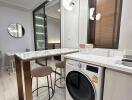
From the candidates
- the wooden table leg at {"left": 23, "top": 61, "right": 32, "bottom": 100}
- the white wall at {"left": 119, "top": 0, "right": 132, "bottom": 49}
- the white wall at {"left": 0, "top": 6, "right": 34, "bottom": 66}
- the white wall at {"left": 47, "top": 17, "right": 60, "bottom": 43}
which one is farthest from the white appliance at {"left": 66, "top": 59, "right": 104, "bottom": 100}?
the white wall at {"left": 47, "top": 17, "right": 60, "bottom": 43}

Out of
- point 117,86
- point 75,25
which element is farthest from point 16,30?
point 117,86

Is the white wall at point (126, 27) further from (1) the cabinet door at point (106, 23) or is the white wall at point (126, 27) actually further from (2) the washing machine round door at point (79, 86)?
(2) the washing machine round door at point (79, 86)

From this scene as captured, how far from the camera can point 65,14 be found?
→ 259 centimetres

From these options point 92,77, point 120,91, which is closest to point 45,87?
point 92,77

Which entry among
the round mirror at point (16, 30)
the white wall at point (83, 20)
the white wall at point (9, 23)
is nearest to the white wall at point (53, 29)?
the white wall at point (9, 23)

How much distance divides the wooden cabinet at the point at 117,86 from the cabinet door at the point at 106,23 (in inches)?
33.3

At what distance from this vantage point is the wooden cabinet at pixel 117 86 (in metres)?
0.95

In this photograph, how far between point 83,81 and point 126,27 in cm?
109

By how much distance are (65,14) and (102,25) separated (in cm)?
115

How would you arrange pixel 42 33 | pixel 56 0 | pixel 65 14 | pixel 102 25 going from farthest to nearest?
pixel 42 33 → pixel 56 0 → pixel 65 14 → pixel 102 25

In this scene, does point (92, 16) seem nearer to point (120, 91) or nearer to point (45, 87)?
point (120, 91)

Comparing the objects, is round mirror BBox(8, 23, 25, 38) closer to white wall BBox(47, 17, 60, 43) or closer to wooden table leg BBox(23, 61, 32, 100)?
white wall BBox(47, 17, 60, 43)

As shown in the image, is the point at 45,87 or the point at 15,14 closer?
the point at 45,87

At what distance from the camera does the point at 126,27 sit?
1466 mm
